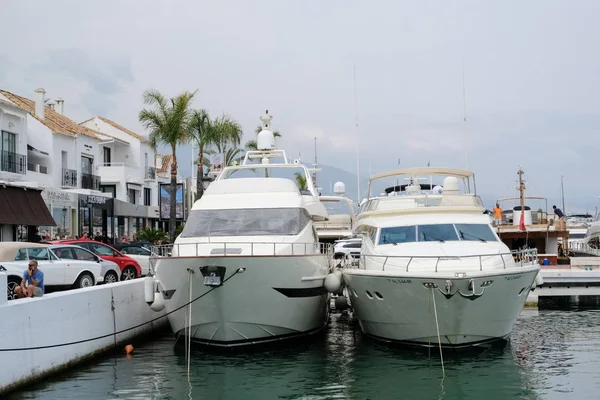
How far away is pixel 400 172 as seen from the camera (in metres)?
20.9

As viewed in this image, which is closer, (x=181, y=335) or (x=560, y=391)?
(x=560, y=391)

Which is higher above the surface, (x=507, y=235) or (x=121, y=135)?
(x=121, y=135)

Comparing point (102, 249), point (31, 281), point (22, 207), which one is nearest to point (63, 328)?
point (31, 281)

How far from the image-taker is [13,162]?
36219 mm

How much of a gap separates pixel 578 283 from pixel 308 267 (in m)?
12.2

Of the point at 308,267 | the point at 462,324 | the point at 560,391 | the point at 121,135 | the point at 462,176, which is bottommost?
the point at 560,391

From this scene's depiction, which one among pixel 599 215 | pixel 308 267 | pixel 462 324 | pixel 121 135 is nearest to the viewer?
pixel 462 324

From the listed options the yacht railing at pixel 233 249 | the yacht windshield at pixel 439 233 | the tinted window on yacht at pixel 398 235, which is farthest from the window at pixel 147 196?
the yacht windshield at pixel 439 233

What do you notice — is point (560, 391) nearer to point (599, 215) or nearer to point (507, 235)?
point (507, 235)

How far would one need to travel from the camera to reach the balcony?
56094 millimetres

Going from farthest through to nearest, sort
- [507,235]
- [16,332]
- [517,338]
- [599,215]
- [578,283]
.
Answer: [599,215] < [507,235] < [578,283] < [517,338] < [16,332]

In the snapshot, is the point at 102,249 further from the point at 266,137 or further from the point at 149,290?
the point at 149,290

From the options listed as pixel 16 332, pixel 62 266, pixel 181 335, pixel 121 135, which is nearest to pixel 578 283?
pixel 181 335

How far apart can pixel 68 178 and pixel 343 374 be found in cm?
3262
